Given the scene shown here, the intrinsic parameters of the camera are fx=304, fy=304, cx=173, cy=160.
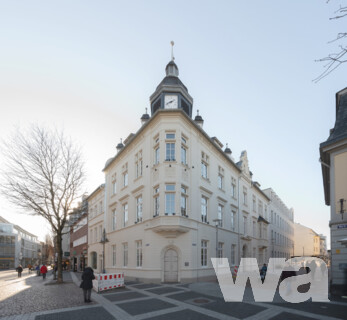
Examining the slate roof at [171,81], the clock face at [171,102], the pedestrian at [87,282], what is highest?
the slate roof at [171,81]

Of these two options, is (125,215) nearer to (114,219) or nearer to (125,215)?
(125,215)

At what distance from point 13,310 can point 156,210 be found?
11121 millimetres

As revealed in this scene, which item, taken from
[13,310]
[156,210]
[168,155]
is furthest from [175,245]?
[13,310]

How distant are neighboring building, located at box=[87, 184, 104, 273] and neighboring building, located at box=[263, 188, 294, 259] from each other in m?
25.7

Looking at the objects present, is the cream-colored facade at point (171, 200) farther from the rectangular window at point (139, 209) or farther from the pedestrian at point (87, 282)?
the pedestrian at point (87, 282)

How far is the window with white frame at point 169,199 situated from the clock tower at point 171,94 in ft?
21.0

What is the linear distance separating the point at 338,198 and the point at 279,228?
1594 inches

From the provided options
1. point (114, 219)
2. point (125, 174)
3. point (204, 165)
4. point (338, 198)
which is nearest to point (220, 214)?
point (204, 165)

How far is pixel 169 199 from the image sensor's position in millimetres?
21047

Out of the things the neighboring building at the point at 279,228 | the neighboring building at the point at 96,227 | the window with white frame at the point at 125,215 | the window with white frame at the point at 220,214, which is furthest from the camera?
the neighboring building at the point at 279,228

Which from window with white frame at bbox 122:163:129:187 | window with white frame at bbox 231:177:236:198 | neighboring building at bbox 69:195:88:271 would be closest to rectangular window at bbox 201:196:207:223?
window with white frame at bbox 231:177:236:198

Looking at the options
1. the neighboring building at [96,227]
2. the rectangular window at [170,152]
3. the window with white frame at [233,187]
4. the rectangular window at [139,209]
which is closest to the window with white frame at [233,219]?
the window with white frame at [233,187]

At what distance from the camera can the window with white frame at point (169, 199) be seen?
20859 millimetres

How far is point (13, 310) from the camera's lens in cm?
1231
